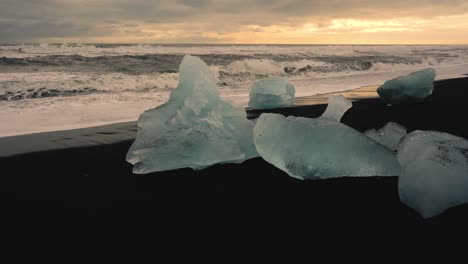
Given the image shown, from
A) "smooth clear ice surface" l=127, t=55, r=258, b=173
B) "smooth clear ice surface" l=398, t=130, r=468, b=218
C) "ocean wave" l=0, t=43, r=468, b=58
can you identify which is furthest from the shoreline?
"ocean wave" l=0, t=43, r=468, b=58

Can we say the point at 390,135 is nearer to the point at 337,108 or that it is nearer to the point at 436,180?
the point at 337,108

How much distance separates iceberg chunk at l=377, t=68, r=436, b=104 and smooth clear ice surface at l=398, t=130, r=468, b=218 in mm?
4443

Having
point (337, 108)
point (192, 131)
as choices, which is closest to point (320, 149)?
point (192, 131)

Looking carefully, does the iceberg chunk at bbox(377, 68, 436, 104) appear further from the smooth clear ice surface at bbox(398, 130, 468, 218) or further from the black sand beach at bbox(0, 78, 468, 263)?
the smooth clear ice surface at bbox(398, 130, 468, 218)

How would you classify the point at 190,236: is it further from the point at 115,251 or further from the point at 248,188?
the point at 248,188

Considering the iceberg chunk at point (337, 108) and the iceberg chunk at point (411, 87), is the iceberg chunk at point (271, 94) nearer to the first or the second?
the iceberg chunk at point (411, 87)

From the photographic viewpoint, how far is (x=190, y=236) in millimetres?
2000

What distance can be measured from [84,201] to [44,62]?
17.7 m

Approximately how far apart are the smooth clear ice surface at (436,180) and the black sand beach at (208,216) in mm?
66

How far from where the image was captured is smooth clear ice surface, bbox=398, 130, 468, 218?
2.14 meters

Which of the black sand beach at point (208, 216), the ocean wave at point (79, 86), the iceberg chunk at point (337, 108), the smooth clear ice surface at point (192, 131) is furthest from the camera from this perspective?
the ocean wave at point (79, 86)

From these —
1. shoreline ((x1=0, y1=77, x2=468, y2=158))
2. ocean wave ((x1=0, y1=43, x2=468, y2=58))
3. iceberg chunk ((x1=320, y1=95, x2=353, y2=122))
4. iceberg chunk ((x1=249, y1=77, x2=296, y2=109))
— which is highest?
ocean wave ((x1=0, y1=43, x2=468, y2=58))

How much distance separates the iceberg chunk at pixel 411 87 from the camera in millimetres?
6465

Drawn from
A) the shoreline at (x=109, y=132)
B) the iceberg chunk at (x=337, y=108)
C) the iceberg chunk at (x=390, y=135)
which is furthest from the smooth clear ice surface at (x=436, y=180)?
the shoreline at (x=109, y=132)
